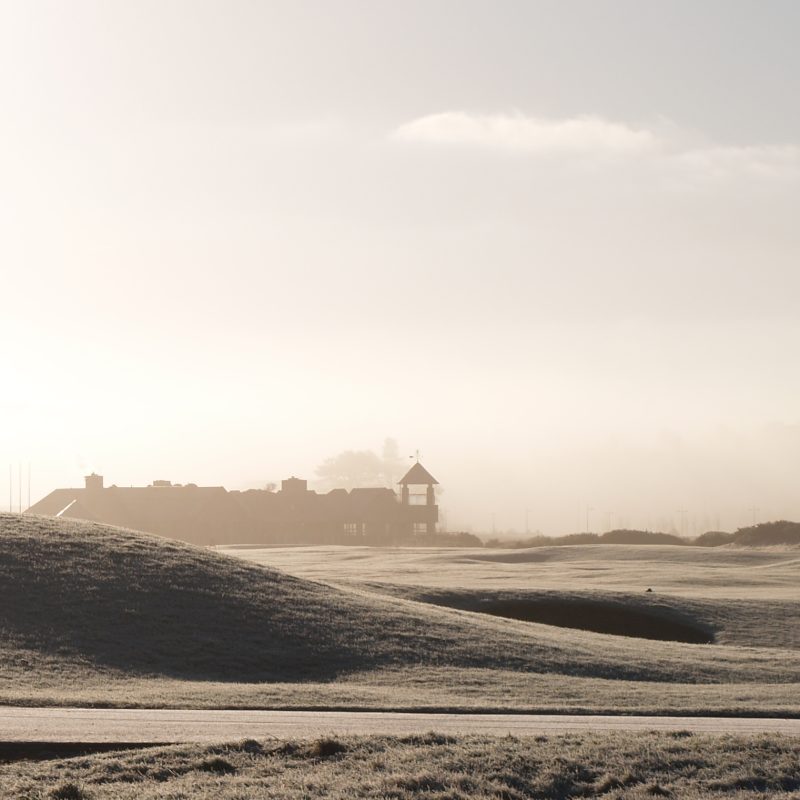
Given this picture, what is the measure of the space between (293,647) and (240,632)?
1933mm

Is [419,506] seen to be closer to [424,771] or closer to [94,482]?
[94,482]

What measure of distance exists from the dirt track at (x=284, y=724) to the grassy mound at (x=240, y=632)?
22.7ft

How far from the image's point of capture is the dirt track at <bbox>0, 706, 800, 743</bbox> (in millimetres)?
16641

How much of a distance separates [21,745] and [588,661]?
1825cm

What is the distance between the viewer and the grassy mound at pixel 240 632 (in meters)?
28.5

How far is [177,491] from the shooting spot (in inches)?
4449

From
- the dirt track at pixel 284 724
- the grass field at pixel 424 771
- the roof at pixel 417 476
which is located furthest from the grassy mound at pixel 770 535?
the grass field at pixel 424 771

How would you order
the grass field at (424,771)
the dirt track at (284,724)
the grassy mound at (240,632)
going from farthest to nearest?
the grassy mound at (240,632) → the dirt track at (284,724) → the grass field at (424,771)

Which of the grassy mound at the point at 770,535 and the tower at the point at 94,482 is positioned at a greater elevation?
the tower at the point at 94,482

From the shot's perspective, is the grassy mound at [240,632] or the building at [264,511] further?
the building at [264,511]

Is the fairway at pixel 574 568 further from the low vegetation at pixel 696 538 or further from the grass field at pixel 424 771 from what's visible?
the grass field at pixel 424 771

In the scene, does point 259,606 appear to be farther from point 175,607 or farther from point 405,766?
point 405,766

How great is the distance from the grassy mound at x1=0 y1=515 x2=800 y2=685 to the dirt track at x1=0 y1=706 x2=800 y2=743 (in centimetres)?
690

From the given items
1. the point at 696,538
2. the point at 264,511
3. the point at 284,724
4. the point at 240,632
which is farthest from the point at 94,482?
the point at 284,724
